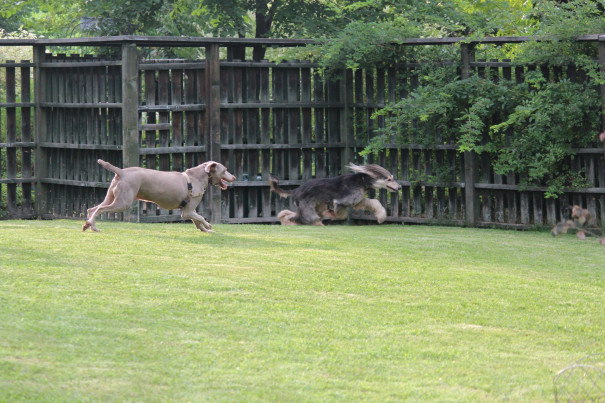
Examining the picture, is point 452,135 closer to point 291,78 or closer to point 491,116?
point 491,116

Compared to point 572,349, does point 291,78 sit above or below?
above

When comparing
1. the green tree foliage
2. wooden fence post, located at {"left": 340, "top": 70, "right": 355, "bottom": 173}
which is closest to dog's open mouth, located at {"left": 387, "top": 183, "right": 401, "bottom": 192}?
the green tree foliage

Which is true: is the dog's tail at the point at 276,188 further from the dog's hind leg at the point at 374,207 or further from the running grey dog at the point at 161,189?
the running grey dog at the point at 161,189

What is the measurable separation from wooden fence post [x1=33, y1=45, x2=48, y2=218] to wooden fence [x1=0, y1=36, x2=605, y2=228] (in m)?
0.02

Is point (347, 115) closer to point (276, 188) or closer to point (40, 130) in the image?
point (276, 188)

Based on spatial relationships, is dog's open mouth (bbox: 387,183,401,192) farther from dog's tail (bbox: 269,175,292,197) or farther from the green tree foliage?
dog's tail (bbox: 269,175,292,197)

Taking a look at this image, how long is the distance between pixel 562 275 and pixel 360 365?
4.84 metres

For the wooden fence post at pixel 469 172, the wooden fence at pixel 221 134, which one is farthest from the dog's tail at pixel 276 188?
the wooden fence post at pixel 469 172

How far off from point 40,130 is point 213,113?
3.24 metres

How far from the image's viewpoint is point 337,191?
16594mm

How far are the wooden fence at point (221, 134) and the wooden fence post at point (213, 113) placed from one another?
23 millimetres

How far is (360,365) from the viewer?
7414 mm

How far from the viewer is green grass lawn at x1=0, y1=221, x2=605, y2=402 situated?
6855 mm

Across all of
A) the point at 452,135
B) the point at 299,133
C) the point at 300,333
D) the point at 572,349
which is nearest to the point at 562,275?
the point at 572,349
